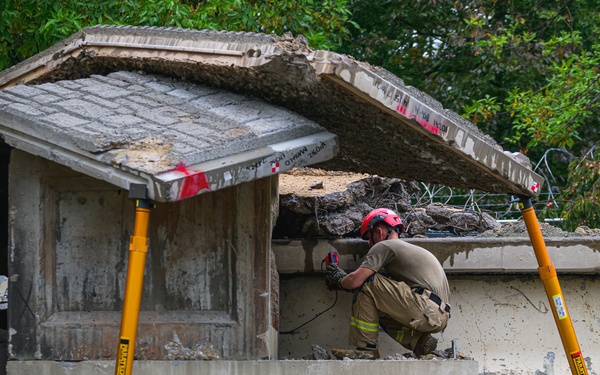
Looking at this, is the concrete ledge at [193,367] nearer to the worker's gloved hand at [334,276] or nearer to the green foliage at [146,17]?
the worker's gloved hand at [334,276]

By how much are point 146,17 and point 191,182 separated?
5.62m

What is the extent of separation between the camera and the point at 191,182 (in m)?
3.90

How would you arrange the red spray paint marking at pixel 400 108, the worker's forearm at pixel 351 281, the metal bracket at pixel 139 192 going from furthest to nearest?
the worker's forearm at pixel 351 281, the red spray paint marking at pixel 400 108, the metal bracket at pixel 139 192

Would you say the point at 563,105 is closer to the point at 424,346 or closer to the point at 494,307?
the point at 494,307

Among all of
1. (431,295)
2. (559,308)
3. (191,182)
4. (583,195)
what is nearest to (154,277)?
(191,182)

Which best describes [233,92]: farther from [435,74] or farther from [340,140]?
[435,74]

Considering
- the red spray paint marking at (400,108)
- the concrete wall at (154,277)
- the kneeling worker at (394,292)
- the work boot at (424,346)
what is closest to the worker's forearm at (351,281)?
the kneeling worker at (394,292)

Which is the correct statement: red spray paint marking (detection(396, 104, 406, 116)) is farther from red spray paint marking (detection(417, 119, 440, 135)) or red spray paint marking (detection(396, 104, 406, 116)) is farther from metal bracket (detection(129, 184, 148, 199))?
metal bracket (detection(129, 184, 148, 199))

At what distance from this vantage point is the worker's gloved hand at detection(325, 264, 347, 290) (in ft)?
19.4

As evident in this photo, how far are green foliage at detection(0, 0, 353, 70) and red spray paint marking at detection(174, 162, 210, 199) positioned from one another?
5.43 m

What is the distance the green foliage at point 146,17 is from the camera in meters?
9.23

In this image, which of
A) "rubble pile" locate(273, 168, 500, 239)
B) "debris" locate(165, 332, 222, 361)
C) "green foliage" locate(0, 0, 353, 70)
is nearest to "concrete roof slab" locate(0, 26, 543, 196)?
"rubble pile" locate(273, 168, 500, 239)

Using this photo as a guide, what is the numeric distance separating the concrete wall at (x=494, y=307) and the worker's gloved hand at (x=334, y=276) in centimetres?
23

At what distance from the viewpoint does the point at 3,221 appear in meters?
6.50
